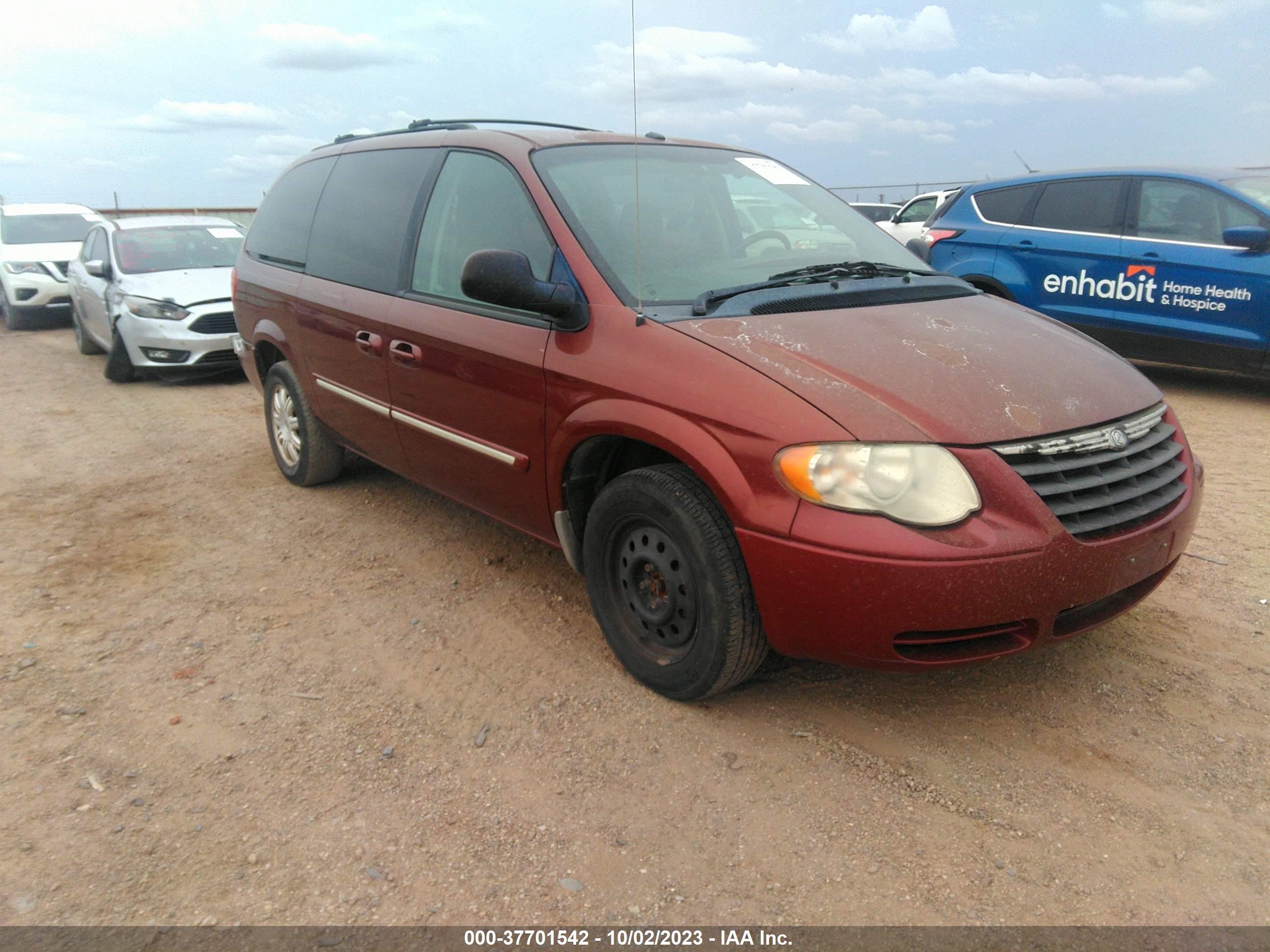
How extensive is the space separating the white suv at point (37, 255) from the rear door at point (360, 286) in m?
10.0

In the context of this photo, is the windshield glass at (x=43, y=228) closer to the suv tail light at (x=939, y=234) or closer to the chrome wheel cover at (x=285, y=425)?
the chrome wheel cover at (x=285, y=425)

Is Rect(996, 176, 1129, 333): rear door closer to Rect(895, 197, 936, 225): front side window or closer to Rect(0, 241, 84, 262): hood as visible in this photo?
Rect(895, 197, 936, 225): front side window

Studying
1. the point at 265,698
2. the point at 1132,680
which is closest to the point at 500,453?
the point at 265,698

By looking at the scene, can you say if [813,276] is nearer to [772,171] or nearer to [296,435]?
[772,171]

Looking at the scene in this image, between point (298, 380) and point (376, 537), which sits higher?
point (298, 380)

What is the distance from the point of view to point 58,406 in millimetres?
7957

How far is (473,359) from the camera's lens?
3.45 m

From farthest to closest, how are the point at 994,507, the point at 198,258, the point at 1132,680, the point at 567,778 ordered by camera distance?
1. the point at 198,258
2. the point at 1132,680
3. the point at 567,778
4. the point at 994,507

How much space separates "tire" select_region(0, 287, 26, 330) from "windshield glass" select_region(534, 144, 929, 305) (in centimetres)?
1283

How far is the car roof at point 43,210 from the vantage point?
13.9m

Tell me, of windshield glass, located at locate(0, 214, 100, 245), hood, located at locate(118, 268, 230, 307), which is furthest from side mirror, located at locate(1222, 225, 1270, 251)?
windshield glass, located at locate(0, 214, 100, 245)

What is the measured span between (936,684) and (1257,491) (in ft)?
9.46

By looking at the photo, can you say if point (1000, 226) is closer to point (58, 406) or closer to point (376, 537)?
point (376, 537)

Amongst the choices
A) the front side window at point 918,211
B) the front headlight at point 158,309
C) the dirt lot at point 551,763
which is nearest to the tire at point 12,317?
the front headlight at point 158,309
